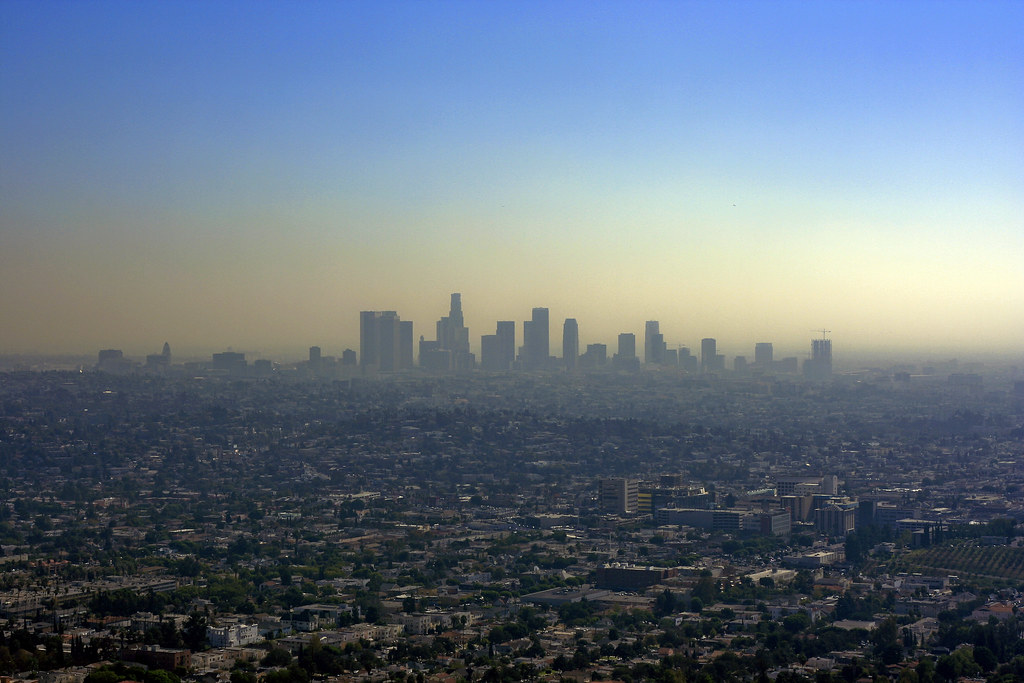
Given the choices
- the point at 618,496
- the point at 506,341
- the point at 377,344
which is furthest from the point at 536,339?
the point at 618,496

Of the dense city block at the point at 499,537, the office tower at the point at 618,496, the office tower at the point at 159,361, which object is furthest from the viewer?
the office tower at the point at 159,361

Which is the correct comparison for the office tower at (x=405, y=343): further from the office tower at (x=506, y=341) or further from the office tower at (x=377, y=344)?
the office tower at (x=506, y=341)

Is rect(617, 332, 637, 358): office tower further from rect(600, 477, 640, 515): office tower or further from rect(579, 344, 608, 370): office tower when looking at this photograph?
rect(600, 477, 640, 515): office tower

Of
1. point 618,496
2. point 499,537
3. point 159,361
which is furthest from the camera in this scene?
point 159,361

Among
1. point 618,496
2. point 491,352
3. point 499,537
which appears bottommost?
point 499,537

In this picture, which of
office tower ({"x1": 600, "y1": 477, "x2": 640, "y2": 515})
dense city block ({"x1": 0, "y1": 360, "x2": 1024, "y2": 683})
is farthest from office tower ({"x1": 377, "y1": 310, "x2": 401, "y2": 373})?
office tower ({"x1": 600, "y1": 477, "x2": 640, "y2": 515})

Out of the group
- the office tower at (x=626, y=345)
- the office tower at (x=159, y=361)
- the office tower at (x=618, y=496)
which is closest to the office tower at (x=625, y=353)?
the office tower at (x=626, y=345)

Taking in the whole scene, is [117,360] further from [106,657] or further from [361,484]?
[106,657]

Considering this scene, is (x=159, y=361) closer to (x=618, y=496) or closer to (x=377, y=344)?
(x=377, y=344)
